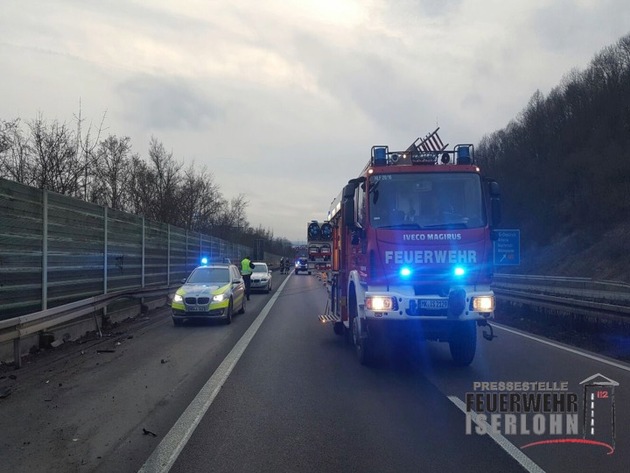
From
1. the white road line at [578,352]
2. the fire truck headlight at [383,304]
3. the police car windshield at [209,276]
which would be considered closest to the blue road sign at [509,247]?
the white road line at [578,352]

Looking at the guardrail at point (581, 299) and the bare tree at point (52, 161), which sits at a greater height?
the bare tree at point (52, 161)

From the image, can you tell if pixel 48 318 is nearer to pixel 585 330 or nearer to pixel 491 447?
pixel 491 447

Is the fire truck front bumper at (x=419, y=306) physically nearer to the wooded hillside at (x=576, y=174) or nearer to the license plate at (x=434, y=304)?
the license plate at (x=434, y=304)

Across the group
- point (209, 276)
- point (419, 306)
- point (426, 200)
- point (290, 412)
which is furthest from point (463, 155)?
point (209, 276)

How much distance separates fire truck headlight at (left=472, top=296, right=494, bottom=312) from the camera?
855cm

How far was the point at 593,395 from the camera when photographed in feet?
24.8

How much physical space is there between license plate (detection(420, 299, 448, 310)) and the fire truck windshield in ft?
4.01

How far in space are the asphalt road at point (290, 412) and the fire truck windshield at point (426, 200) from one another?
8.08ft

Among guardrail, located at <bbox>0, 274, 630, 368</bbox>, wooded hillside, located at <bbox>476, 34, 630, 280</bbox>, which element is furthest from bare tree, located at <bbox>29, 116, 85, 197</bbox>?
wooded hillside, located at <bbox>476, 34, 630, 280</bbox>

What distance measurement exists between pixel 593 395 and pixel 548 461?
3.05 m

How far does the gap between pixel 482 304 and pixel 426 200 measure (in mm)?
1855

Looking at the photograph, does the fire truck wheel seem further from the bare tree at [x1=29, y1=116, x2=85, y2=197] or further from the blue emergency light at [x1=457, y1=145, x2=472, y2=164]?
the bare tree at [x1=29, y1=116, x2=85, y2=197]

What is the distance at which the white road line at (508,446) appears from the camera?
4879 mm

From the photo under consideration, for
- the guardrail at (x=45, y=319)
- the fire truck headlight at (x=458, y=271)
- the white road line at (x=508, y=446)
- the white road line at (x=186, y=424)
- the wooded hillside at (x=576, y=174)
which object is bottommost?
the white road line at (x=508, y=446)
